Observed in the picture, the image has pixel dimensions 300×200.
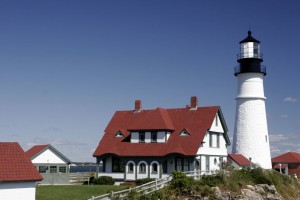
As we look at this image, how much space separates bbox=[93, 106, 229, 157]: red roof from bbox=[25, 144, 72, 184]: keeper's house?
3327 millimetres

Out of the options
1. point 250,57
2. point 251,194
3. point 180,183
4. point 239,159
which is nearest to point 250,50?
point 250,57

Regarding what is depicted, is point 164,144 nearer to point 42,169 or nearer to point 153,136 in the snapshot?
point 153,136

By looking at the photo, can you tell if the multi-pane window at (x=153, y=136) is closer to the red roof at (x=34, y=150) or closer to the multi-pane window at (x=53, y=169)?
the multi-pane window at (x=53, y=169)

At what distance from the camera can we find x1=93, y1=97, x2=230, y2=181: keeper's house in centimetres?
4219

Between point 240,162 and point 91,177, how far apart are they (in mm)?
14521

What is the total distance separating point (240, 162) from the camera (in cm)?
4541

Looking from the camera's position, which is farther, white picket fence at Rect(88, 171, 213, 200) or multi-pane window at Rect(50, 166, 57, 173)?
multi-pane window at Rect(50, 166, 57, 173)

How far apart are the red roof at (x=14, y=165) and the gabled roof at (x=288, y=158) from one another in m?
40.7

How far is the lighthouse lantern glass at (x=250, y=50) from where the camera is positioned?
157 ft

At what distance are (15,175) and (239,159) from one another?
1011 inches

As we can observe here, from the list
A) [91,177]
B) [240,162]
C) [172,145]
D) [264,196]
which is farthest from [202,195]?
[91,177]

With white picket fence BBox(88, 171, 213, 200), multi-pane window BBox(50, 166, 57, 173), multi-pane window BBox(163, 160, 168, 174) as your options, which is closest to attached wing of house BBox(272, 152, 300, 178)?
multi-pane window BBox(163, 160, 168, 174)

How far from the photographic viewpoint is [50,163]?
43500 millimetres

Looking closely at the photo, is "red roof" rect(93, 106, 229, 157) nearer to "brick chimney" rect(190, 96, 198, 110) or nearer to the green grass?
"brick chimney" rect(190, 96, 198, 110)
